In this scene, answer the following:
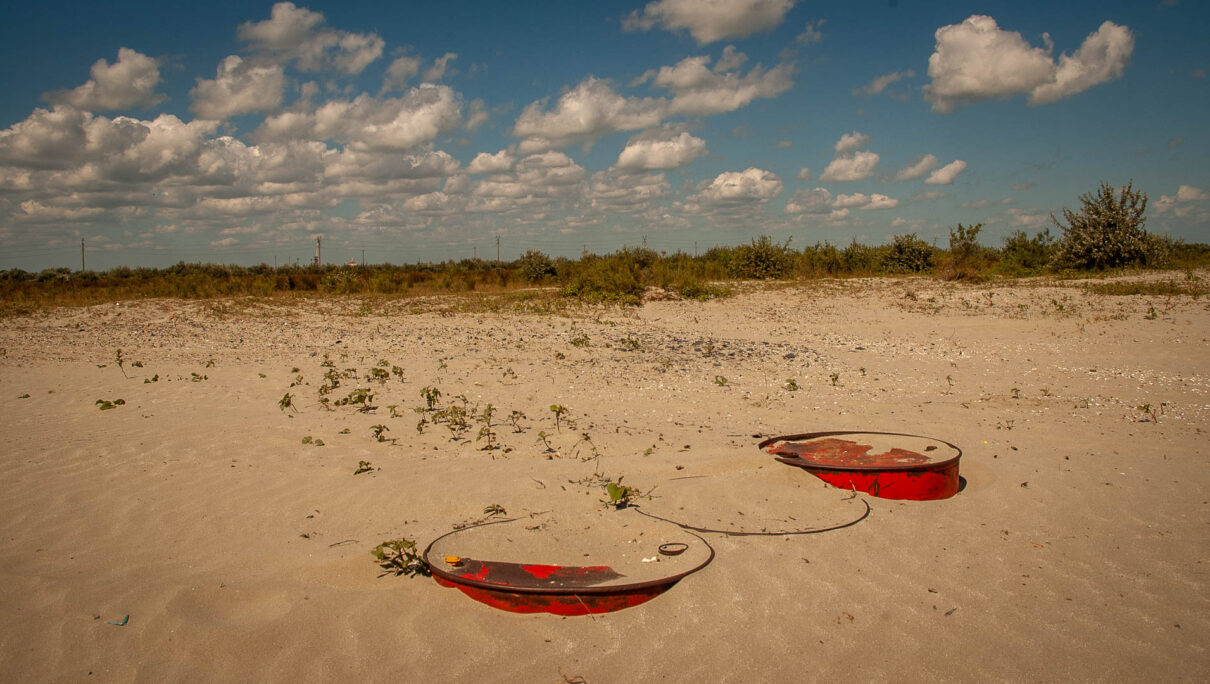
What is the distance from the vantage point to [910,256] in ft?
82.6

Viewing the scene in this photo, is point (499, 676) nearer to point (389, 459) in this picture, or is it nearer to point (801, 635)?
point (801, 635)

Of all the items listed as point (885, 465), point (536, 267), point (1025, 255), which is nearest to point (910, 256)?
point (1025, 255)

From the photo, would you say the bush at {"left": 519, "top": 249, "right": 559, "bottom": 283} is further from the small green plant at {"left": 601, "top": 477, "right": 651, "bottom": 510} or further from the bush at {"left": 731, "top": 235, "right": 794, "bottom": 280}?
the small green plant at {"left": 601, "top": 477, "right": 651, "bottom": 510}

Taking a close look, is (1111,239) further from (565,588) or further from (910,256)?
(565,588)

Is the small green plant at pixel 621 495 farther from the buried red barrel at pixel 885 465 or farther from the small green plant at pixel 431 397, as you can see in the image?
the small green plant at pixel 431 397

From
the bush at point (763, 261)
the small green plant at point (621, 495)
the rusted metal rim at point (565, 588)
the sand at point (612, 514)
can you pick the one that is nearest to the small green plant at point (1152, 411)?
the sand at point (612, 514)

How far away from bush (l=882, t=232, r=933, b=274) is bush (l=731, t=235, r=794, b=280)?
4.16 meters

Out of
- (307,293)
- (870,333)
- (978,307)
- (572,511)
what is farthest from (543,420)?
(307,293)

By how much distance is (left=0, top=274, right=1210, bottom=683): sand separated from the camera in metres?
2.76

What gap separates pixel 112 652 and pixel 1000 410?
306 inches

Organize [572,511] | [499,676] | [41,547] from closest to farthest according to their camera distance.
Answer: [499,676] → [41,547] → [572,511]

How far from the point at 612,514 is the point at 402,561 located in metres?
1.26

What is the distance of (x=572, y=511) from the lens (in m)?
4.10

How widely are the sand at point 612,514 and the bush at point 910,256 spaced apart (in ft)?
50.6
